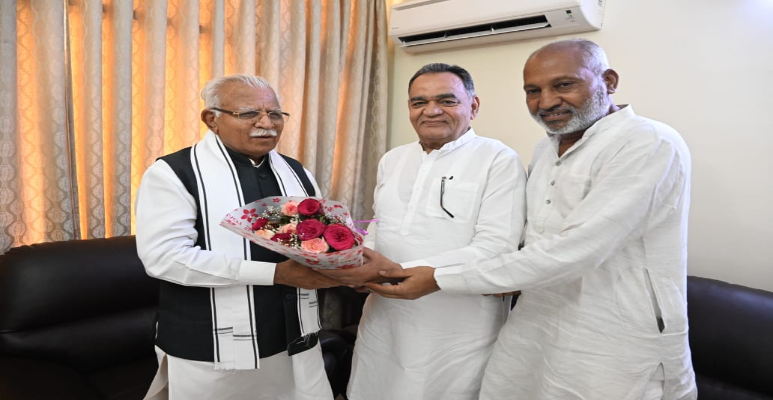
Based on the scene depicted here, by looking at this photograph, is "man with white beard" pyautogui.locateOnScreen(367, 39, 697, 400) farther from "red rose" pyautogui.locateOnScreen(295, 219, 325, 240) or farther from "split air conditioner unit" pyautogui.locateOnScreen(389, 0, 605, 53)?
"split air conditioner unit" pyautogui.locateOnScreen(389, 0, 605, 53)

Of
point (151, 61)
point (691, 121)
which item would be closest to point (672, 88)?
point (691, 121)

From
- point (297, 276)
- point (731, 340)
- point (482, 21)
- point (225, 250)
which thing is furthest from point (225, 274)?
point (482, 21)

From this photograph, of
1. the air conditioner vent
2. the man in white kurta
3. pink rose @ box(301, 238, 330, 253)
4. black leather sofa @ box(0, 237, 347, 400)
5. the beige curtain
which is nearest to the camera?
pink rose @ box(301, 238, 330, 253)

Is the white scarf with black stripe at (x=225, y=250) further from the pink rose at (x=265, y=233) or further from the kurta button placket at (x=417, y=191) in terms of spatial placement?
the kurta button placket at (x=417, y=191)

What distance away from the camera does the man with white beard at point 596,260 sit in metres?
1.20

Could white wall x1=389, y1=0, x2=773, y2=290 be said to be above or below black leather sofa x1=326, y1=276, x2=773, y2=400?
above

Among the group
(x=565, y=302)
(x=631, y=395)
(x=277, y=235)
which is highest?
(x=277, y=235)

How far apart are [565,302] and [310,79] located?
2.19 meters

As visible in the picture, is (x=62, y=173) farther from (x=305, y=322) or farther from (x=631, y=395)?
(x=631, y=395)

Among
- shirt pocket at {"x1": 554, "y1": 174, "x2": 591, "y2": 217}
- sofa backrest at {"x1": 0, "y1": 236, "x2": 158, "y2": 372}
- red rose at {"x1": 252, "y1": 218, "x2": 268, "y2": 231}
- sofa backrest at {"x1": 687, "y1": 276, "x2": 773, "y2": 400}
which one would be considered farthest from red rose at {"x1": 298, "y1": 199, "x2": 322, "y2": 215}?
sofa backrest at {"x1": 687, "y1": 276, "x2": 773, "y2": 400}

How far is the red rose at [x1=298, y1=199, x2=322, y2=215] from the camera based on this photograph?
1.24 m

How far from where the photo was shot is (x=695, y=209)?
7.23ft

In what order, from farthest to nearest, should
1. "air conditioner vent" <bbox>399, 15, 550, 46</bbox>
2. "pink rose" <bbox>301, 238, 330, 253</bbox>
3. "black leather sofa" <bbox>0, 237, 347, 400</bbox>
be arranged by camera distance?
"air conditioner vent" <bbox>399, 15, 550, 46</bbox>, "black leather sofa" <bbox>0, 237, 347, 400</bbox>, "pink rose" <bbox>301, 238, 330, 253</bbox>

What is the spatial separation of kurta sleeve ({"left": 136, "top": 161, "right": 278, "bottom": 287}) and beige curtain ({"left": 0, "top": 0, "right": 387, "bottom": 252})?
107 centimetres
